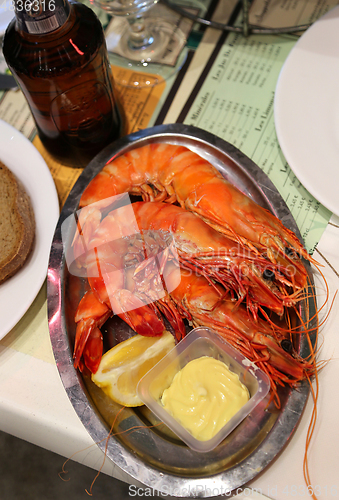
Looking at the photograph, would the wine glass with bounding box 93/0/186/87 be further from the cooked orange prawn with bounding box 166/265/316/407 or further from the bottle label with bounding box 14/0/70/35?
the cooked orange prawn with bounding box 166/265/316/407

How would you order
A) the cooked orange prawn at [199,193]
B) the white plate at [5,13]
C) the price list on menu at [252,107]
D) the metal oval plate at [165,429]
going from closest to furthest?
1. the metal oval plate at [165,429]
2. the cooked orange prawn at [199,193]
3. the price list on menu at [252,107]
4. the white plate at [5,13]

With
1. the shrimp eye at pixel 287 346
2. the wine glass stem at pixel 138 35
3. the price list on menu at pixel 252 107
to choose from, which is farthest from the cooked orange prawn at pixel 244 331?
the wine glass stem at pixel 138 35

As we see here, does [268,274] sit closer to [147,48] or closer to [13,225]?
[13,225]

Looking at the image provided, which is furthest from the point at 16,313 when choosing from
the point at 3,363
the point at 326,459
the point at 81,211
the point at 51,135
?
the point at 326,459

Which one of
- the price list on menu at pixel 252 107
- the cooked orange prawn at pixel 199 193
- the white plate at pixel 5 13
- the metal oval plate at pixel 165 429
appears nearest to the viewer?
the metal oval plate at pixel 165 429

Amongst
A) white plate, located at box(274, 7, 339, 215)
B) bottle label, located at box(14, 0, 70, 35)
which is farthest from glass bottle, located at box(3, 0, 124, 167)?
white plate, located at box(274, 7, 339, 215)

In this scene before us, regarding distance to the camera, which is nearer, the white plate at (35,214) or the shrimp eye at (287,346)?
the shrimp eye at (287,346)

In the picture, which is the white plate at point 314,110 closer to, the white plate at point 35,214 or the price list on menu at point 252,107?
the price list on menu at point 252,107
